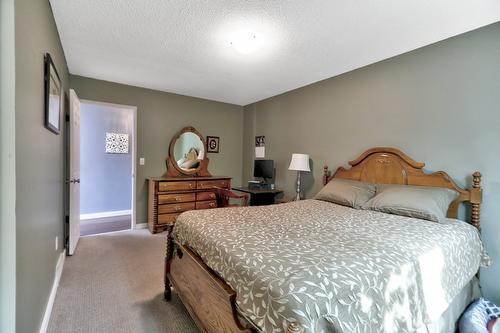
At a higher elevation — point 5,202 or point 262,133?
point 262,133

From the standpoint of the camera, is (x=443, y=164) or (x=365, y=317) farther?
(x=443, y=164)

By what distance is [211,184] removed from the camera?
441 cm

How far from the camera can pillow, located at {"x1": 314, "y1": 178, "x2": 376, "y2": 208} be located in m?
2.62

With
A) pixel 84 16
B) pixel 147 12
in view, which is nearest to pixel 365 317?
pixel 147 12

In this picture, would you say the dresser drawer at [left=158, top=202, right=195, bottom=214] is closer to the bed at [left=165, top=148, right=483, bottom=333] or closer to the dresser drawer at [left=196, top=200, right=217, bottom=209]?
the dresser drawer at [left=196, top=200, right=217, bottom=209]

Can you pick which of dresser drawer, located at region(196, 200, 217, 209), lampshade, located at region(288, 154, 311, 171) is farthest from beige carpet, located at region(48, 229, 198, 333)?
lampshade, located at region(288, 154, 311, 171)

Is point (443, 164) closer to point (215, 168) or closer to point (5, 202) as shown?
point (5, 202)

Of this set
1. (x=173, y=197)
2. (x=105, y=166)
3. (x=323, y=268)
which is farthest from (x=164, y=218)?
(x=323, y=268)

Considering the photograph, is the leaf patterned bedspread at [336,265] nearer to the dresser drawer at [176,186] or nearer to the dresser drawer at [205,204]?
the dresser drawer at [176,186]

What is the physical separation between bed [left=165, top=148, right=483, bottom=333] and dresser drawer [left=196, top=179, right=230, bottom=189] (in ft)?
6.93

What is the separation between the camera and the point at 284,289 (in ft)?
3.20

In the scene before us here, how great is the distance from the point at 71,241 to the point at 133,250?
2.28ft

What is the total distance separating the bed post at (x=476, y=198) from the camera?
2.10 metres

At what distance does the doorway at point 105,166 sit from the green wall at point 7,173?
371 cm
